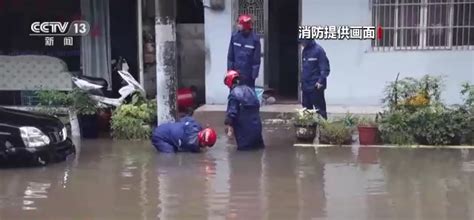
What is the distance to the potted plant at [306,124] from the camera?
35.3 feet

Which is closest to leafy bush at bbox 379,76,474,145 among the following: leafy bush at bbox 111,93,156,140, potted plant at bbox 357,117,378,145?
potted plant at bbox 357,117,378,145

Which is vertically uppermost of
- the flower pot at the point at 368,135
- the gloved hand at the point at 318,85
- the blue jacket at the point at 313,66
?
the blue jacket at the point at 313,66

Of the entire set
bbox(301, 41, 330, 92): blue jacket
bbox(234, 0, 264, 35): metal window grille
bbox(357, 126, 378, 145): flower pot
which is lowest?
bbox(357, 126, 378, 145): flower pot

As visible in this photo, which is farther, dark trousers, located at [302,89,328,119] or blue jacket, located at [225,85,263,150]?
dark trousers, located at [302,89,328,119]

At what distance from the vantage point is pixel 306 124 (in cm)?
1077

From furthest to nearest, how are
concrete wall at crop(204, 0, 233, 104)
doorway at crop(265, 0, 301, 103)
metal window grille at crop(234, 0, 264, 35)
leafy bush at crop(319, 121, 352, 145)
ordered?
doorway at crop(265, 0, 301, 103)
metal window grille at crop(234, 0, 264, 35)
concrete wall at crop(204, 0, 233, 104)
leafy bush at crop(319, 121, 352, 145)

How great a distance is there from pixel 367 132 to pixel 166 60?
3.07m

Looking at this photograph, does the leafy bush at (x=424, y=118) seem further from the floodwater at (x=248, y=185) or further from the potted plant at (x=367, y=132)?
the floodwater at (x=248, y=185)

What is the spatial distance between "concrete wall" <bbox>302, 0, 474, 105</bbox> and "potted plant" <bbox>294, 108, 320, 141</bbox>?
2761 millimetres

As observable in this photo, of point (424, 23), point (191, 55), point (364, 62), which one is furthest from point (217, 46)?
point (424, 23)

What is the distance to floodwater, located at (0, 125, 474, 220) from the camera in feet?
24.2

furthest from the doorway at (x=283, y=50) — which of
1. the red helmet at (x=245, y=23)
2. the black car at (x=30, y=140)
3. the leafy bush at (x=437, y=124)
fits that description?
the black car at (x=30, y=140)

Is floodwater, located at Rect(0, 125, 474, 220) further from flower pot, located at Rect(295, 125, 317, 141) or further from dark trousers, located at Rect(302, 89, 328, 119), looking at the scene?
dark trousers, located at Rect(302, 89, 328, 119)

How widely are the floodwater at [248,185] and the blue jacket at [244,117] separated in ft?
0.70
